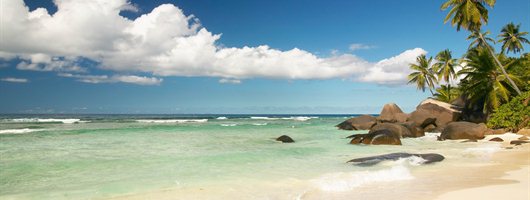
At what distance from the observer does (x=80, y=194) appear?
7.33m

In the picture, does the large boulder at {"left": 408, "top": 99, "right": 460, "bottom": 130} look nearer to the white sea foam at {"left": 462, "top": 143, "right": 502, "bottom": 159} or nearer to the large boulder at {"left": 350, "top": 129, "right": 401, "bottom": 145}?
the large boulder at {"left": 350, "top": 129, "right": 401, "bottom": 145}

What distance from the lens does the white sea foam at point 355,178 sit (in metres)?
7.44

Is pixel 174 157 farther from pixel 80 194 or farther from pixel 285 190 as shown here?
pixel 285 190

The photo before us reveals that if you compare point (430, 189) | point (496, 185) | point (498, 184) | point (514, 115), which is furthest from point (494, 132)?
point (430, 189)

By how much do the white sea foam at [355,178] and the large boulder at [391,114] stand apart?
25.8 metres

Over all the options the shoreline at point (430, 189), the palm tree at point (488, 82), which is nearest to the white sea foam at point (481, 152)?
the shoreline at point (430, 189)

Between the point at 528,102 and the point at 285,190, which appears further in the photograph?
the point at 528,102

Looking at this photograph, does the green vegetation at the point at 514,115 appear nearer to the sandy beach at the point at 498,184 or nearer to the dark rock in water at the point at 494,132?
the dark rock in water at the point at 494,132

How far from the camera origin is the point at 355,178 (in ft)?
27.3

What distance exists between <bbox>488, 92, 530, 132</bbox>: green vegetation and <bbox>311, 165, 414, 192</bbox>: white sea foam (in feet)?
55.9

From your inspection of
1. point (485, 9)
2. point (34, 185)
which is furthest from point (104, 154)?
point (485, 9)

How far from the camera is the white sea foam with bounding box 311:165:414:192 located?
24.4 ft

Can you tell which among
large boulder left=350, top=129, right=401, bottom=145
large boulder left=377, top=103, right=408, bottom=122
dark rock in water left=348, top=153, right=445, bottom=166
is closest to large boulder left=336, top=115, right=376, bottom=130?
large boulder left=377, top=103, right=408, bottom=122

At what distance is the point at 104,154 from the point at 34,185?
5574 millimetres
